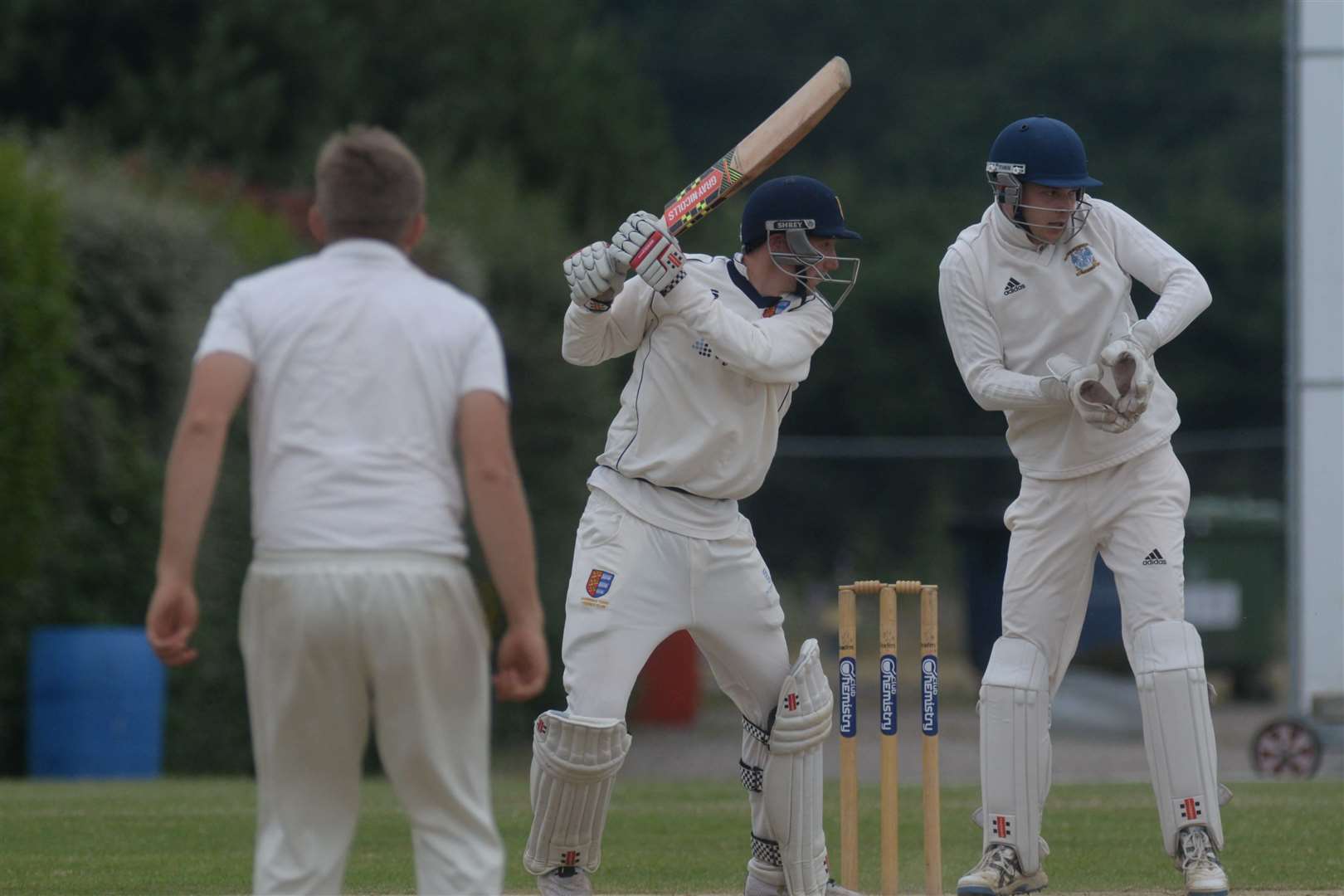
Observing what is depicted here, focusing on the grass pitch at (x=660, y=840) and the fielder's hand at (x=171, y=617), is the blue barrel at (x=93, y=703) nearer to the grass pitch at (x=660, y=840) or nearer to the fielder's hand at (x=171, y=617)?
the grass pitch at (x=660, y=840)

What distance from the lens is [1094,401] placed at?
16.4 ft

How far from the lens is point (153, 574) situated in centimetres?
1179

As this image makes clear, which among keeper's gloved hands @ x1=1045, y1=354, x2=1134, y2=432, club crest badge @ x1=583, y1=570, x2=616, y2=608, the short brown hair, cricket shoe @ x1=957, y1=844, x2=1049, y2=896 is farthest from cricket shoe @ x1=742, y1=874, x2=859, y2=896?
the short brown hair

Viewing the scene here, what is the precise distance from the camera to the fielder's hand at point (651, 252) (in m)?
4.80

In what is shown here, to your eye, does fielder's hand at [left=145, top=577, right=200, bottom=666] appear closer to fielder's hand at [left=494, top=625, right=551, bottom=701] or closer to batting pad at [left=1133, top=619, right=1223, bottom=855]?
fielder's hand at [left=494, top=625, right=551, bottom=701]

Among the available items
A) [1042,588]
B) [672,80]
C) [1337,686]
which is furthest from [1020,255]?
[672,80]

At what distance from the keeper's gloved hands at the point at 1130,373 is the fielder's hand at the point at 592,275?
1.15 meters

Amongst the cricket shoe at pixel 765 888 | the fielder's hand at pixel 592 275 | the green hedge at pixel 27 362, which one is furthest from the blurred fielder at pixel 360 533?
the green hedge at pixel 27 362

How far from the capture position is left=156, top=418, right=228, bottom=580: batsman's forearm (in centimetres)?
361

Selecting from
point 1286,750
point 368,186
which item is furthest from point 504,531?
point 1286,750

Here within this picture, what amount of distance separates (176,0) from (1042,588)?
1803 centimetres

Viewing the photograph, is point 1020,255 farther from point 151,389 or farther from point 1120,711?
point 1120,711

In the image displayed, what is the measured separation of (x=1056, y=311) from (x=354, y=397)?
7.22ft

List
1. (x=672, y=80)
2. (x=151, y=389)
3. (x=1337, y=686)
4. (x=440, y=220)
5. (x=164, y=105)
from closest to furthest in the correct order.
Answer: (x=1337, y=686), (x=151, y=389), (x=440, y=220), (x=164, y=105), (x=672, y=80)
